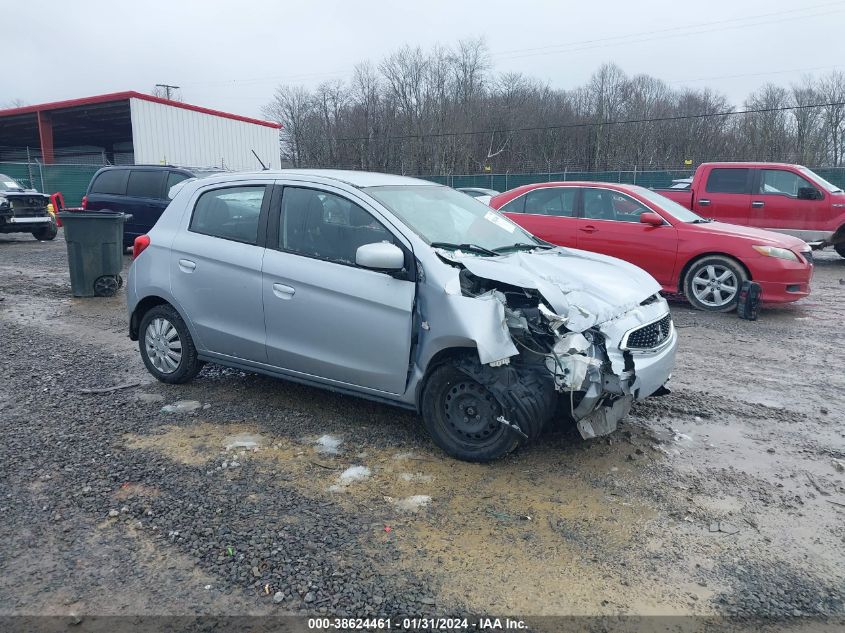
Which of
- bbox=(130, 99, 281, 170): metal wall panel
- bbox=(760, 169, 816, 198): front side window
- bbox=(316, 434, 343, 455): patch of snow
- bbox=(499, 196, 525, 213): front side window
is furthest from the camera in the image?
bbox=(130, 99, 281, 170): metal wall panel

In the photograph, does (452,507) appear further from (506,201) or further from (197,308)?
(506,201)

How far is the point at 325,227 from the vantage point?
4.62 m

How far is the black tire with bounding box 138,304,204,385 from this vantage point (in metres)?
5.35

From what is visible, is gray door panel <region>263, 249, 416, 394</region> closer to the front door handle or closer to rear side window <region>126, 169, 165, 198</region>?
the front door handle

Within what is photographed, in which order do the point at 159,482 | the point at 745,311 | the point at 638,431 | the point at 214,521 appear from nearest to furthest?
the point at 214,521, the point at 159,482, the point at 638,431, the point at 745,311

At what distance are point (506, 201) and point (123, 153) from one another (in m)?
32.9

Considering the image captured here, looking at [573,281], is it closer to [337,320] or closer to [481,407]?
[481,407]

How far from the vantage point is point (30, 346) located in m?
6.93

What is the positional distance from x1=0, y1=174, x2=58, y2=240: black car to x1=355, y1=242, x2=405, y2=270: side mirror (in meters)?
15.3

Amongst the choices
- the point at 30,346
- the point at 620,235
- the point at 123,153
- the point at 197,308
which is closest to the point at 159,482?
the point at 197,308

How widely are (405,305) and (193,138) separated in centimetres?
2546

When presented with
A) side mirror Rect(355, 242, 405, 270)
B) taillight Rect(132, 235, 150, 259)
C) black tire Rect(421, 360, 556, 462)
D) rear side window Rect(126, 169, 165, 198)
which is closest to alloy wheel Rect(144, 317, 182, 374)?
taillight Rect(132, 235, 150, 259)

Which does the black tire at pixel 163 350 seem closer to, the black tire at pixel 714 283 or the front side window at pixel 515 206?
the front side window at pixel 515 206

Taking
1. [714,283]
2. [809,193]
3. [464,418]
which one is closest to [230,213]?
[464,418]
